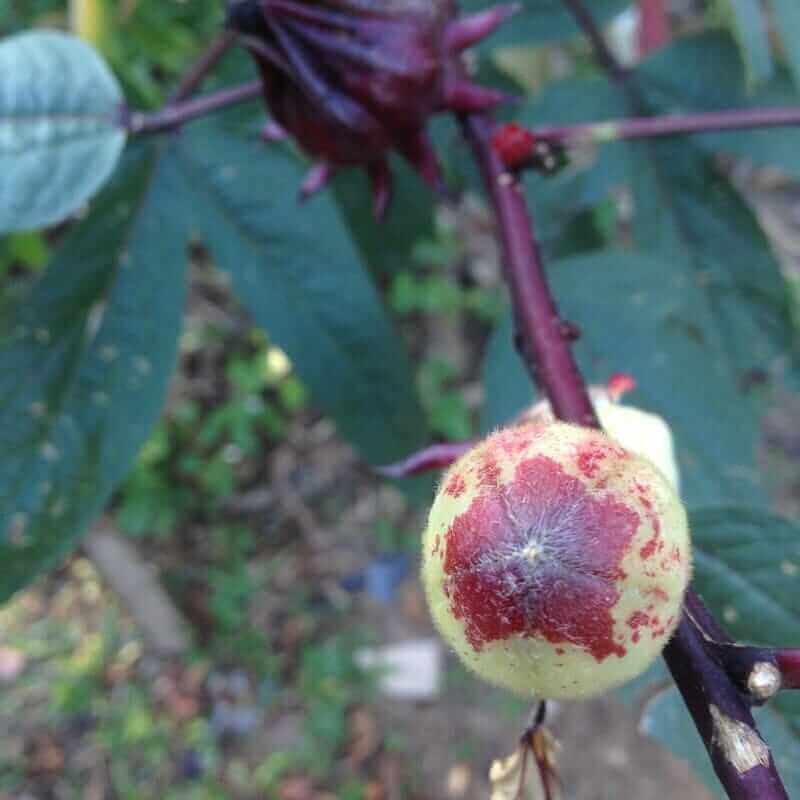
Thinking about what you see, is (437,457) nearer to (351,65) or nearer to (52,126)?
(351,65)

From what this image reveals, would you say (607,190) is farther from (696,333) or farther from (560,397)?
(560,397)

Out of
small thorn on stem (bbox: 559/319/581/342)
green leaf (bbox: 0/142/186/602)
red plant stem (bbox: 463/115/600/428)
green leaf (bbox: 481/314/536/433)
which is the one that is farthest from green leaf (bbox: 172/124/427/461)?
small thorn on stem (bbox: 559/319/581/342)

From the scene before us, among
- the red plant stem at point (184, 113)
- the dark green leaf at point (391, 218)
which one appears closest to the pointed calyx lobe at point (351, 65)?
the red plant stem at point (184, 113)

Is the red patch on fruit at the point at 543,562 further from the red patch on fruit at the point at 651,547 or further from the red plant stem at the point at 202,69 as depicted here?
the red plant stem at the point at 202,69

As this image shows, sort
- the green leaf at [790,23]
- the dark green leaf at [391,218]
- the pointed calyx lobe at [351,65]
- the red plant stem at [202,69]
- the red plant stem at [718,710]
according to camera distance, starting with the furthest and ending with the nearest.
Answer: the dark green leaf at [391,218]
the red plant stem at [202,69]
the green leaf at [790,23]
the pointed calyx lobe at [351,65]
the red plant stem at [718,710]

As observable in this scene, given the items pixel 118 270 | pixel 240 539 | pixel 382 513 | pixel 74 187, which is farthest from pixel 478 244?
pixel 74 187

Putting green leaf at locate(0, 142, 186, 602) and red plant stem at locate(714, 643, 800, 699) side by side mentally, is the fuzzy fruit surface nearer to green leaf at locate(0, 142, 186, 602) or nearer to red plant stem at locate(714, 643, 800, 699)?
red plant stem at locate(714, 643, 800, 699)
